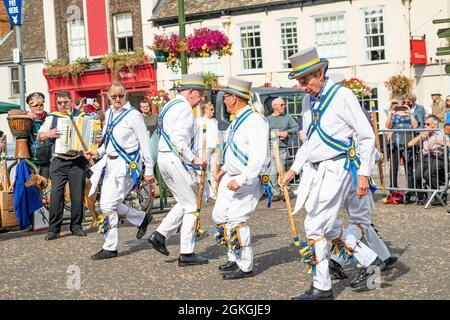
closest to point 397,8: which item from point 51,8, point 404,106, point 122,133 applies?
point 404,106

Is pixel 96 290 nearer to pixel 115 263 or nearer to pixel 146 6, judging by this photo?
pixel 115 263

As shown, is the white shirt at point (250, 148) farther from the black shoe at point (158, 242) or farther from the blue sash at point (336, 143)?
the black shoe at point (158, 242)

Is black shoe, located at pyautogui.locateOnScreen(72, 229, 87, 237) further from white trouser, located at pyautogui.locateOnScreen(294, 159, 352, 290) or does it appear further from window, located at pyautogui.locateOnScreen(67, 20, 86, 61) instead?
window, located at pyautogui.locateOnScreen(67, 20, 86, 61)

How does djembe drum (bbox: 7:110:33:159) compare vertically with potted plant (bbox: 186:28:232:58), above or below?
below

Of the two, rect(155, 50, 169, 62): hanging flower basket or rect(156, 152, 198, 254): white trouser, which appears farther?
rect(155, 50, 169, 62): hanging flower basket

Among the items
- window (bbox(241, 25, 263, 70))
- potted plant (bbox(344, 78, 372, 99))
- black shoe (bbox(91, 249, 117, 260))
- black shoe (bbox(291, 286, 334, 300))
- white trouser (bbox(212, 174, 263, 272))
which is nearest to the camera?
black shoe (bbox(291, 286, 334, 300))

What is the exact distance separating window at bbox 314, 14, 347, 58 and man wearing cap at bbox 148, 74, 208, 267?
19.8 meters

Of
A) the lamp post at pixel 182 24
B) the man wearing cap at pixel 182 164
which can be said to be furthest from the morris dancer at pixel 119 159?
the lamp post at pixel 182 24

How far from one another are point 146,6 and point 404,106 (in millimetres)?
20400

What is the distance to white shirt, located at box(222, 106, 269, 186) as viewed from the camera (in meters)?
7.54

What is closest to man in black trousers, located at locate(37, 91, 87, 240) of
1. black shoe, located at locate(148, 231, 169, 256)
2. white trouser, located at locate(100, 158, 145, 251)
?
white trouser, located at locate(100, 158, 145, 251)

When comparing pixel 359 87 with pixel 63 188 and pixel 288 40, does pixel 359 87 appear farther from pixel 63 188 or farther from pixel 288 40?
pixel 63 188

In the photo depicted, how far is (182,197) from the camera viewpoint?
8500mm

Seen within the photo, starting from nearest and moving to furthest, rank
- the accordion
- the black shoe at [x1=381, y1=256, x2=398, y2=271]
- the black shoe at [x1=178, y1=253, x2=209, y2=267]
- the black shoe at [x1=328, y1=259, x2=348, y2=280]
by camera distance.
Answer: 1. the black shoe at [x1=328, y1=259, x2=348, y2=280]
2. the black shoe at [x1=381, y1=256, x2=398, y2=271]
3. the black shoe at [x1=178, y1=253, x2=209, y2=267]
4. the accordion
